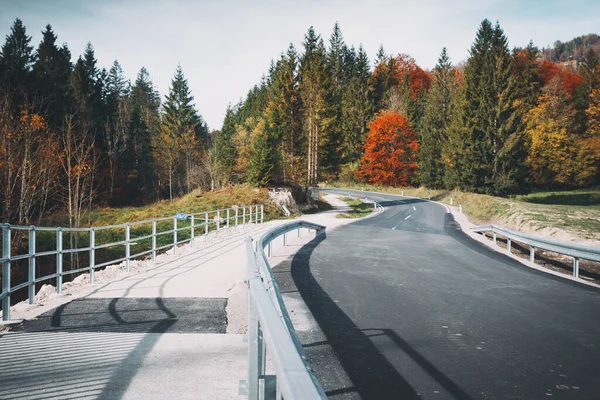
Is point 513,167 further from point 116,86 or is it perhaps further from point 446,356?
point 116,86

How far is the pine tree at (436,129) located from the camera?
60.4 m

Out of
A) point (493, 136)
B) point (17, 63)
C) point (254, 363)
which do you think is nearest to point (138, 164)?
point (17, 63)

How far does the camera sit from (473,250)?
1395cm

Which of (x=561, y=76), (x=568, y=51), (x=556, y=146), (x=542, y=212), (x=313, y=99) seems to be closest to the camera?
(x=542, y=212)

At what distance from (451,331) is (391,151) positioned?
62545 millimetres

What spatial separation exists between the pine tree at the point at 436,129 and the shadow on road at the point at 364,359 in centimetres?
5538

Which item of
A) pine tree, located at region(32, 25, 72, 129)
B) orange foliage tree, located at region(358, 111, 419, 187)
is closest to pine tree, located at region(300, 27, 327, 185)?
orange foliage tree, located at region(358, 111, 419, 187)

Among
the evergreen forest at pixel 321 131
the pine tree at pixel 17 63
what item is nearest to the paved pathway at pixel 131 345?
the evergreen forest at pixel 321 131

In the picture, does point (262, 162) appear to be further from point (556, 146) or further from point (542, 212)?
point (556, 146)

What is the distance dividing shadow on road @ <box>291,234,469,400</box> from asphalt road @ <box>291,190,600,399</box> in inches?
0.5

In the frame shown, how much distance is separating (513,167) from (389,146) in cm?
2446

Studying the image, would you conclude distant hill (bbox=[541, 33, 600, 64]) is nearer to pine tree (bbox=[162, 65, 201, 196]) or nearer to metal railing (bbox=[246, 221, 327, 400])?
pine tree (bbox=[162, 65, 201, 196])

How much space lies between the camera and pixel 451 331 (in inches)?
217

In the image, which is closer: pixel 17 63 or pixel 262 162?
pixel 262 162
